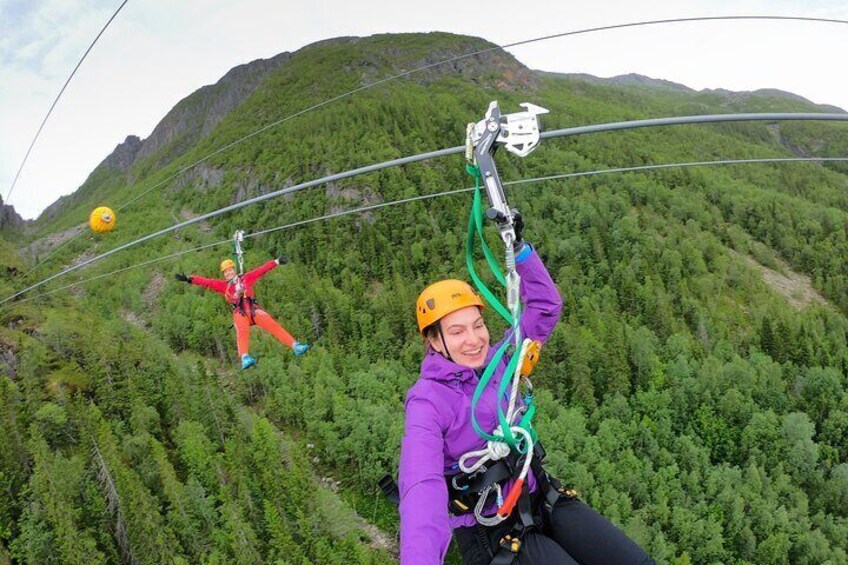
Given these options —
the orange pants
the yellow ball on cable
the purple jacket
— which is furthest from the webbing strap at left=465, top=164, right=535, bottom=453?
the orange pants

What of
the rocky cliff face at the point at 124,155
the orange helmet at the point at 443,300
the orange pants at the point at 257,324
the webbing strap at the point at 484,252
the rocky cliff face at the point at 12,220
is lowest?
the orange pants at the point at 257,324

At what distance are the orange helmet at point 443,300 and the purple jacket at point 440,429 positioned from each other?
9.5 inches

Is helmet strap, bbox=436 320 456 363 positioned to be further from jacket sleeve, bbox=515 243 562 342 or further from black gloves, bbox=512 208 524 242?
black gloves, bbox=512 208 524 242

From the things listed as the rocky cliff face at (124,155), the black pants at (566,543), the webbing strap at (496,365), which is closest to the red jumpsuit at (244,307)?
the webbing strap at (496,365)

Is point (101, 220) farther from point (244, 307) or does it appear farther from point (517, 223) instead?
point (517, 223)

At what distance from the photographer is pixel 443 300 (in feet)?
11.5

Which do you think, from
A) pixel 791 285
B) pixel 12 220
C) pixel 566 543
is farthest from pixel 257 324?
pixel 12 220

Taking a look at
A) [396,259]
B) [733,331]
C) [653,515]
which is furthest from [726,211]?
[653,515]

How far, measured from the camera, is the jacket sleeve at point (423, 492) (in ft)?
8.49

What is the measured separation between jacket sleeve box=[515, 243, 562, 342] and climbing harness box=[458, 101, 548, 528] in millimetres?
346

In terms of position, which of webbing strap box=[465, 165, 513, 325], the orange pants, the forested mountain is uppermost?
webbing strap box=[465, 165, 513, 325]

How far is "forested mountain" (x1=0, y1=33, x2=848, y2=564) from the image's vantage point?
30562 millimetres

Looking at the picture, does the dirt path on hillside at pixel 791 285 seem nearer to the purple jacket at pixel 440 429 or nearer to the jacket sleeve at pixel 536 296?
the jacket sleeve at pixel 536 296

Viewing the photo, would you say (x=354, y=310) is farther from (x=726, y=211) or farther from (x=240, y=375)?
(x=726, y=211)
